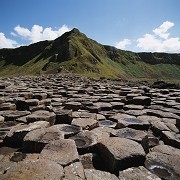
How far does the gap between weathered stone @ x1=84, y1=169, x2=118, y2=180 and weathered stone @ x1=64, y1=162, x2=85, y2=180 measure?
11 cm

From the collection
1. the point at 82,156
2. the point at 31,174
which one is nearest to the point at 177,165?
the point at 82,156

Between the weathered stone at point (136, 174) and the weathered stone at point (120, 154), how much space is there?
0.30 ft

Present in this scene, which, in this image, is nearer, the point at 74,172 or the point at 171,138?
the point at 74,172

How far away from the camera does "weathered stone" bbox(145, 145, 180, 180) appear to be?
2928 millimetres

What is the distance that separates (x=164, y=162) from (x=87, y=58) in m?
81.7

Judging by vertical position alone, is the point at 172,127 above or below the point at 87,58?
below

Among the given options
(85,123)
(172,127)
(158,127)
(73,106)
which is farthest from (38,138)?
(73,106)

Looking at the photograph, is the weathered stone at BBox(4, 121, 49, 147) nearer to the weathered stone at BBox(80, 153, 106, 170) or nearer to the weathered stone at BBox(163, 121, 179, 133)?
the weathered stone at BBox(80, 153, 106, 170)

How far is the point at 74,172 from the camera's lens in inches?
104

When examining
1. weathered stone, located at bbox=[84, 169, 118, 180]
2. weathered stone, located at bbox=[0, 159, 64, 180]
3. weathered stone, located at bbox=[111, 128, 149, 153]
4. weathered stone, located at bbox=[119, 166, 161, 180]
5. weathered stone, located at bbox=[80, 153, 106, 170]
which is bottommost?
weathered stone, located at bbox=[80, 153, 106, 170]

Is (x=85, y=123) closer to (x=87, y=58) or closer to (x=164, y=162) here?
(x=164, y=162)

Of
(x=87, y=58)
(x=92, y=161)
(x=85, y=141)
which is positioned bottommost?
(x=92, y=161)

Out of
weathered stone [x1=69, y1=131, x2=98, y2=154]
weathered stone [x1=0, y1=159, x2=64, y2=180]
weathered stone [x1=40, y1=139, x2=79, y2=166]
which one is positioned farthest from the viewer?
weathered stone [x1=69, y1=131, x2=98, y2=154]

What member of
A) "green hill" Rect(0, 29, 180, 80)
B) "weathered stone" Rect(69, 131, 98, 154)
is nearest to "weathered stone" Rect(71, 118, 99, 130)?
"weathered stone" Rect(69, 131, 98, 154)
